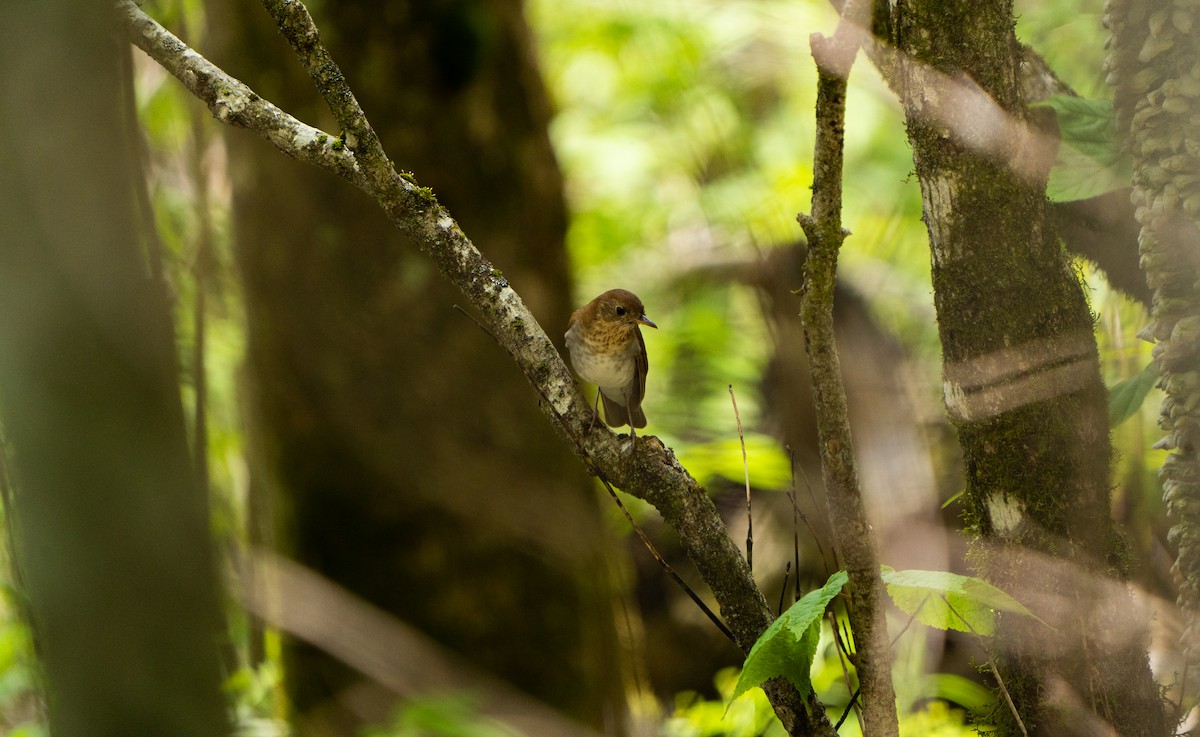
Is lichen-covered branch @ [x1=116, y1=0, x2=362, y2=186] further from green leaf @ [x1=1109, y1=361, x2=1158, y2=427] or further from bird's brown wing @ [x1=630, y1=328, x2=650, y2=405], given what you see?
bird's brown wing @ [x1=630, y1=328, x2=650, y2=405]

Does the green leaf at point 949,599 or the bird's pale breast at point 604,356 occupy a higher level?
the bird's pale breast at point 604,356

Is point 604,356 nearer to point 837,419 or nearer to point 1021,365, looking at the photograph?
point 1021,365

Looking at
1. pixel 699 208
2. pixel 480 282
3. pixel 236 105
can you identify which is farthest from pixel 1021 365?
pixel 699 208

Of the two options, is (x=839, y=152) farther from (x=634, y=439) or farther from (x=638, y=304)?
(x=638, y=304)

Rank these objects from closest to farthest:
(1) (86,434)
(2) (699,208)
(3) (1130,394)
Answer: (1) (86,434)
(3) (1130,394)
(2) (699,208)

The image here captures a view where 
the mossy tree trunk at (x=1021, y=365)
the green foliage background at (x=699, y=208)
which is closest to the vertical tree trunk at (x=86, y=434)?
the mossy tree trunk at (x=1021, y=365)

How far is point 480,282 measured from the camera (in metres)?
1.78

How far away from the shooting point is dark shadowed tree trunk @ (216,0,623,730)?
447 centimetres

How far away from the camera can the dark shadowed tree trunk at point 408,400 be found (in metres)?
4.47

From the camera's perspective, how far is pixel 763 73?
7.26 meters

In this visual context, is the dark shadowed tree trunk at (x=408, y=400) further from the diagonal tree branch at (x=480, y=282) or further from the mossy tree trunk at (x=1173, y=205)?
the mossy tree trunk at (x=1173, y=205)

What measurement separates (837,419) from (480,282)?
0.72m

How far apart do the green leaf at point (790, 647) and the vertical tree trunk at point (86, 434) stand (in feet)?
2.84

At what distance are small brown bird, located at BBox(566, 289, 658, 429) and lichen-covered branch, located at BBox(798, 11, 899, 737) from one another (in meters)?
2.12
